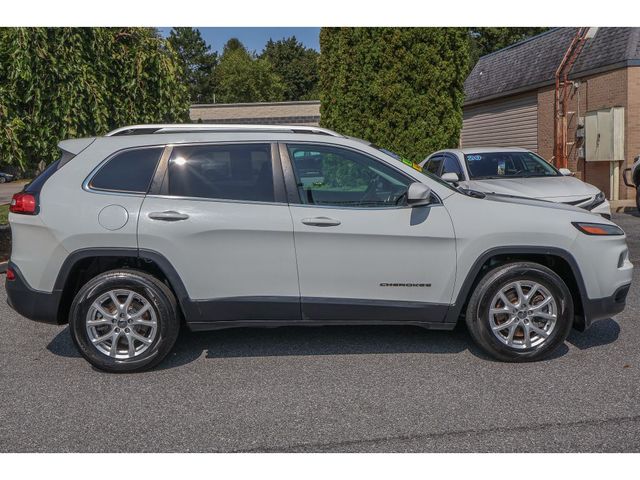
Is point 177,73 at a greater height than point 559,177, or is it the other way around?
point 177,73

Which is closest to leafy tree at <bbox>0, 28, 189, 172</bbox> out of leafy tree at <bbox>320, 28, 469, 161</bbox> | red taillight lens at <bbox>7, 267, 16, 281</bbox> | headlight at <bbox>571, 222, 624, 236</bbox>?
red taillight lens at <bbox>7, 267, 16, 281</bbox>

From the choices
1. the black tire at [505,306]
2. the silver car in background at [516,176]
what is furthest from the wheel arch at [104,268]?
the silver car in background at [516,176]

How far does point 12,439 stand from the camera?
3.50 m

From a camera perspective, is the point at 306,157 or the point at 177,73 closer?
the point at 306,157

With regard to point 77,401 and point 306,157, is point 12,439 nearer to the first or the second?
point 77,401

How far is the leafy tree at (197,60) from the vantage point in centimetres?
7675

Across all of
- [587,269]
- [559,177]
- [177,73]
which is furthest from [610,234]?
[177,73]

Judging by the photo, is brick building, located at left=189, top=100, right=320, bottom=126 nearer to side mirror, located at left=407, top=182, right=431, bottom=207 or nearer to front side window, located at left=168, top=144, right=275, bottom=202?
front side window, located at left=168, top=144, right=275, bottom=202

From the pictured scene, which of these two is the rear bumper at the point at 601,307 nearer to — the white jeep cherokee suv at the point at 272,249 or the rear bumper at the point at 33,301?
the white jeep cherokee suv at the point at 272,249

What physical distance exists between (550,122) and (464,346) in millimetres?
15969

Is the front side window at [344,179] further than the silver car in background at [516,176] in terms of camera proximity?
No

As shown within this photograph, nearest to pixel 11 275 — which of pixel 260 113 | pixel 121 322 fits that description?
pixel 121 322

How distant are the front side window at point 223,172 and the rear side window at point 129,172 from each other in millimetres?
159

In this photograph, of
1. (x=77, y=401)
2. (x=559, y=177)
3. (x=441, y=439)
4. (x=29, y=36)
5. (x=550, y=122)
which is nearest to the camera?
(x=441, y=439)
